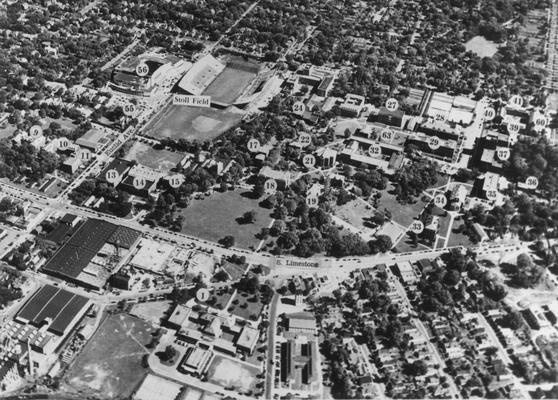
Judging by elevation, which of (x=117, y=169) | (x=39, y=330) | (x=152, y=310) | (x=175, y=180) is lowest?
(x=39, y=330)

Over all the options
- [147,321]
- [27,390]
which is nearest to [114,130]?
[147,321]

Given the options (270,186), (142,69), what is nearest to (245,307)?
(270,186)

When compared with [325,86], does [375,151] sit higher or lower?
lower

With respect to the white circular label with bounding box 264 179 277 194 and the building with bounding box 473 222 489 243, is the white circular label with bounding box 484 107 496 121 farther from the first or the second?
the white circular label with bounding box 264 179 277 194

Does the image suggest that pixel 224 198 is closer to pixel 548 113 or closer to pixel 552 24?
pixel 548 113

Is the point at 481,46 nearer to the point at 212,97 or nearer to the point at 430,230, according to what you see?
the point at 212,97

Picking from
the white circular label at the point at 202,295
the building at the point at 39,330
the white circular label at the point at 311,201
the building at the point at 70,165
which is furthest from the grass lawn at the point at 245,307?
the building at the point at 70,165

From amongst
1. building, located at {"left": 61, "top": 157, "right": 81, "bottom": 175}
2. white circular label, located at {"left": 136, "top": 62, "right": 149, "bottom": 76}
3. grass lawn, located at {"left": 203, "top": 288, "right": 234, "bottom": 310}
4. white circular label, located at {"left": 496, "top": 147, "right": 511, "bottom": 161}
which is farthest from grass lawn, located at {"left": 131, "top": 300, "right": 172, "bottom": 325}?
white circular label, located at {"left": 496, "top": 147, "right": 511, "bottom": 161}

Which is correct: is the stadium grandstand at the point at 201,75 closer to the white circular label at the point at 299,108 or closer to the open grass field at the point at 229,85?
the open grass field at the point at 229,85
